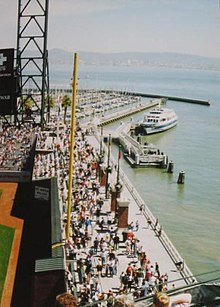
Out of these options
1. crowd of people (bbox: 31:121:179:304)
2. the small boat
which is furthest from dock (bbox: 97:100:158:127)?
crowd of people (bbox: 31:121:179:304)

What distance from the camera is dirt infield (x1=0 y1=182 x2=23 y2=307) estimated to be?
14680mm

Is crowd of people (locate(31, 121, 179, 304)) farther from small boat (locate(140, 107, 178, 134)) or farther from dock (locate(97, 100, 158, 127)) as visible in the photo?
dock (locate(97, 100, 158, 127))

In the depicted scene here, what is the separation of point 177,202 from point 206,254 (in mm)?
10702

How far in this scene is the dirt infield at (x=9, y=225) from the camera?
14680mm

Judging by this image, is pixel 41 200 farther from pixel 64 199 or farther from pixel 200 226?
pixel 200 226

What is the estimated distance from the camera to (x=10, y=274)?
51.5 feet

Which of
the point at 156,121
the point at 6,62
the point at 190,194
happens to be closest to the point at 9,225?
the point at 6,62

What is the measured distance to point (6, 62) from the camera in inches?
777

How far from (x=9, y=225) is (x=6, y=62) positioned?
6.04m

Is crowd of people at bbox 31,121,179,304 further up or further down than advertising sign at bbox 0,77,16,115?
further down

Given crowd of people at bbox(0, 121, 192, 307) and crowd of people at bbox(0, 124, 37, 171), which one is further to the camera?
crowd of people at bbox(0, 124, 37, 171)

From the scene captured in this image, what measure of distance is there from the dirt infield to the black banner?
18.1ft

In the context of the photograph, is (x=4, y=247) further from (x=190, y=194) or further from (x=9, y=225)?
(x=190, y=194)

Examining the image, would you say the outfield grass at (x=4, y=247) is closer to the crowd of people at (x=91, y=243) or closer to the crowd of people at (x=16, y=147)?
the crowd of people at (x=91, y=243)
